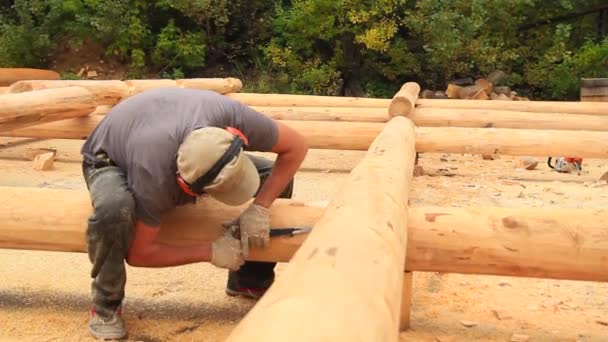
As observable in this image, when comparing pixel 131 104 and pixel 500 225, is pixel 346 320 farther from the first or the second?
pixel 131 104

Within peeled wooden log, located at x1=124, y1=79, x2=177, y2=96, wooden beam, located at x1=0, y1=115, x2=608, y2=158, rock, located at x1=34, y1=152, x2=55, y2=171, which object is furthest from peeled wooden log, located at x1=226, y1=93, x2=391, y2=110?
wooden beam, located at x1=0, y1=115, x2=608, y2=158

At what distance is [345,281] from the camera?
1638mm

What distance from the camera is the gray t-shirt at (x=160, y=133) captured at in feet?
9.17

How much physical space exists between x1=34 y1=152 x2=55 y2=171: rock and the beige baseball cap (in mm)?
5285

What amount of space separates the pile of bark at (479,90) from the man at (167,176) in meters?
9.33

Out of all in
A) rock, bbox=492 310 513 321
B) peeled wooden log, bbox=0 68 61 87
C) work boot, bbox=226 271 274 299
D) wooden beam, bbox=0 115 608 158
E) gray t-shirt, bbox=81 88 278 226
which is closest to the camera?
gray t-shirt, bbox=81 88 278 226

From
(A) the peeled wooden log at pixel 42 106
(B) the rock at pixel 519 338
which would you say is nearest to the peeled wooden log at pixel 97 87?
(A) the peeled wooden log at pixel 42 106

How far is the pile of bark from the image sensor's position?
478 inches

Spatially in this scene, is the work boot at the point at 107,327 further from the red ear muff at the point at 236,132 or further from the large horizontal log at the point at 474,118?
the large horizontal log at the point at 474,118

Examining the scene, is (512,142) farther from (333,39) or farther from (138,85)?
(333,39)

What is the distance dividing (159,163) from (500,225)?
1.41 metres

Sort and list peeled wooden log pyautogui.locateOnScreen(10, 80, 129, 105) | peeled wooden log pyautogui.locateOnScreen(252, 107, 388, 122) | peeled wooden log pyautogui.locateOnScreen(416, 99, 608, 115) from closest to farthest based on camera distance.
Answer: peeled wooden log pyautogui.locateOnScreen(10, 80, 129, 105) < peeled wooden log pyautogui.locateOnScreen(252, 107, 388, 122) < peeled wooden log pyautogui.locateOnScreen(416, 99, 608, 115)

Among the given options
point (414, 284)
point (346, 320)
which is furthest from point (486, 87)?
point (346, 320)

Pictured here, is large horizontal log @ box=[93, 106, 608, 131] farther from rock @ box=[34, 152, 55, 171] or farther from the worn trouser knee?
the worn trouser knee
